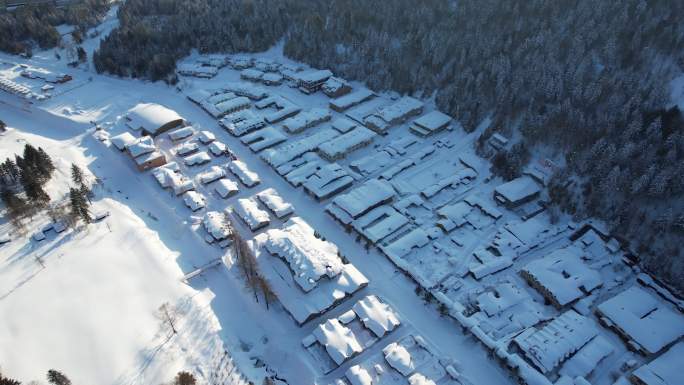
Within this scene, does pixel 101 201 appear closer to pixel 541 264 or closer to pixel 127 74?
pixel 127 74

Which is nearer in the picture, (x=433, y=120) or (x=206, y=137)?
(x=206, y=137)

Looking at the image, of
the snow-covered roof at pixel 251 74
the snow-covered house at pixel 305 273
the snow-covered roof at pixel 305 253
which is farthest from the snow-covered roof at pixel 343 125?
the snow-covered house at pixel 305 273

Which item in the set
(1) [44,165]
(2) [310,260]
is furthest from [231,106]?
(2) [310,260]

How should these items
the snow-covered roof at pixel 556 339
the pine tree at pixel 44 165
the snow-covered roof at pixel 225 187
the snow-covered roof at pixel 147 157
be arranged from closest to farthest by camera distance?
the snow-covered roof at pixel 556 339, the snow-covered roof at pixel 225 187, the pine tree at pixel 44 165, the snow-covered roof at pixel 147 157

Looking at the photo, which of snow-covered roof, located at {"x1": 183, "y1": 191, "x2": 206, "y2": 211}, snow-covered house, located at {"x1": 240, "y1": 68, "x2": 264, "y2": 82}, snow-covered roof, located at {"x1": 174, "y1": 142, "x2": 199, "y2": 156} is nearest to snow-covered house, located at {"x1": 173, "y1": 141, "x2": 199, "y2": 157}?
snow-covered roof, located at {"x1": 174, "y1": 142, "x2": 199, "y2": 156}

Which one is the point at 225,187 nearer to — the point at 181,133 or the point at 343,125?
the point at 181,133

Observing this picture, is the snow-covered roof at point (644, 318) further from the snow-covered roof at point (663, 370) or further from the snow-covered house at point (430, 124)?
the snow-covered house at point (430, 124)
